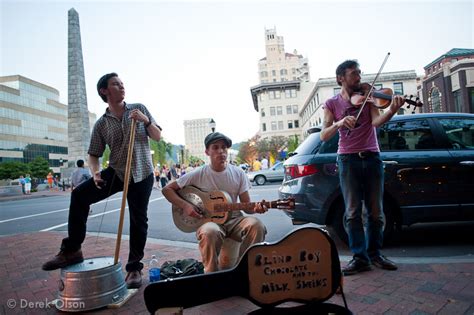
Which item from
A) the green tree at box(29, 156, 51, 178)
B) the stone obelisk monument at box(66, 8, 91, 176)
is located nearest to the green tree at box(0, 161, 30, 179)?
the green tree at box(29, 156, 51, 178)

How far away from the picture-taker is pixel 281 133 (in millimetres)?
74188

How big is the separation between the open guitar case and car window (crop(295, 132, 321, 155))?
2.39 m

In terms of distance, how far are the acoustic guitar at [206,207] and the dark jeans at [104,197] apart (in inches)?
16.0

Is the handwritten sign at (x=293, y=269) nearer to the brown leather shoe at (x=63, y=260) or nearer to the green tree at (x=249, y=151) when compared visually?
the brown leather shoe at (x=63, y=260)

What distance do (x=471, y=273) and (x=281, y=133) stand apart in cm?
7212

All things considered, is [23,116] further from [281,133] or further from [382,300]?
[382,300]

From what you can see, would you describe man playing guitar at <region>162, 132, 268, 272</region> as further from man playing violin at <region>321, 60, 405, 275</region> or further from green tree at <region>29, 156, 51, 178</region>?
green tree at <region>29, 156, 51, 178</region>

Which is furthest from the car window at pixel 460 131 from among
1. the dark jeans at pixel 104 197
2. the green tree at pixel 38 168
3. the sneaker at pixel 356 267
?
the green tree at pixel 38 168

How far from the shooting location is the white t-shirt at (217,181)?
2.93 meters

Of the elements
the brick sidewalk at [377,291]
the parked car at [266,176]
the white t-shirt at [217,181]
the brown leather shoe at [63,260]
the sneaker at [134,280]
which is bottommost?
the brick sidewalk at [377,291]

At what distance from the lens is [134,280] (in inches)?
116

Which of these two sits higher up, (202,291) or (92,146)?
(92,146)

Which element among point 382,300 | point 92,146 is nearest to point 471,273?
point 382,300

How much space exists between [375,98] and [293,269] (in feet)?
6.42
